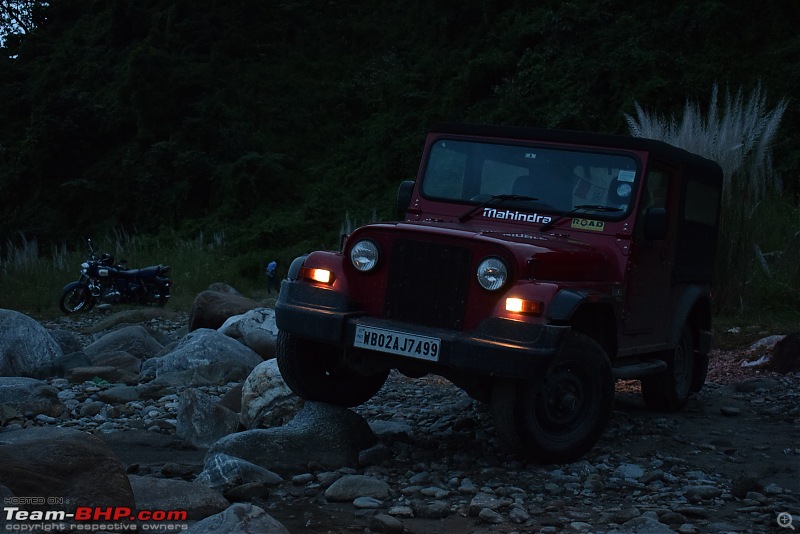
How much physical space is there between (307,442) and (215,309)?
24.1 ft

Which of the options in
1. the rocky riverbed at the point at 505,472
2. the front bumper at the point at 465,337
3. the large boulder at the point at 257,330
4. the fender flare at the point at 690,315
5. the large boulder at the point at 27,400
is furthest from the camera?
the large boulder at the point at 257,330

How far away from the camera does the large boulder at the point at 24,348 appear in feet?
32.7

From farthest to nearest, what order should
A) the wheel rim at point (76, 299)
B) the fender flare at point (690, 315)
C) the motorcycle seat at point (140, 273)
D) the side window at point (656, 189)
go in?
the motorcycle seat at point (140, 273), the wheel rim at point (76, 299), the fender flare at point (690, 315), the side window at point (656, 189)

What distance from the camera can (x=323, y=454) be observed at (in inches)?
240

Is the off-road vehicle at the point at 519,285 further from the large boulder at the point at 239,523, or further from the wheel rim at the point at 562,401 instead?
the large boulder at the point at 239,523

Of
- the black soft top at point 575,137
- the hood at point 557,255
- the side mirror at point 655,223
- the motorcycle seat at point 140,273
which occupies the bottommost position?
the motorcycle seat at point 140,273

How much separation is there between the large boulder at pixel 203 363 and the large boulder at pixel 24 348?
1040 millimetres

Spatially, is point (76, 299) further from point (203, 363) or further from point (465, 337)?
point (465, 337)

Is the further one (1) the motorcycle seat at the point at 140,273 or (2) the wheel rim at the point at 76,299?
(1) the motorcycle seat at the point at 140,273

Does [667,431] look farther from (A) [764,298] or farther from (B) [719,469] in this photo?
(A) [764,298]

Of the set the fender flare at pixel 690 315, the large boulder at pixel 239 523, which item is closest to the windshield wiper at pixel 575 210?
the fender flare at pixel 690 315

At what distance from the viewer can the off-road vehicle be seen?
5.78m

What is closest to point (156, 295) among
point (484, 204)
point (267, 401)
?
point (267, 401)

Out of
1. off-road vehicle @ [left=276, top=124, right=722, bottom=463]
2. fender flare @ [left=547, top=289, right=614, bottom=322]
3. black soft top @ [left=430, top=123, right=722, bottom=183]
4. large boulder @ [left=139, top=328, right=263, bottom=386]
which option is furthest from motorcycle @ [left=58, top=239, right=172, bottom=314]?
fender flare @ [left=547, top=289, right=614, bottom=322]
